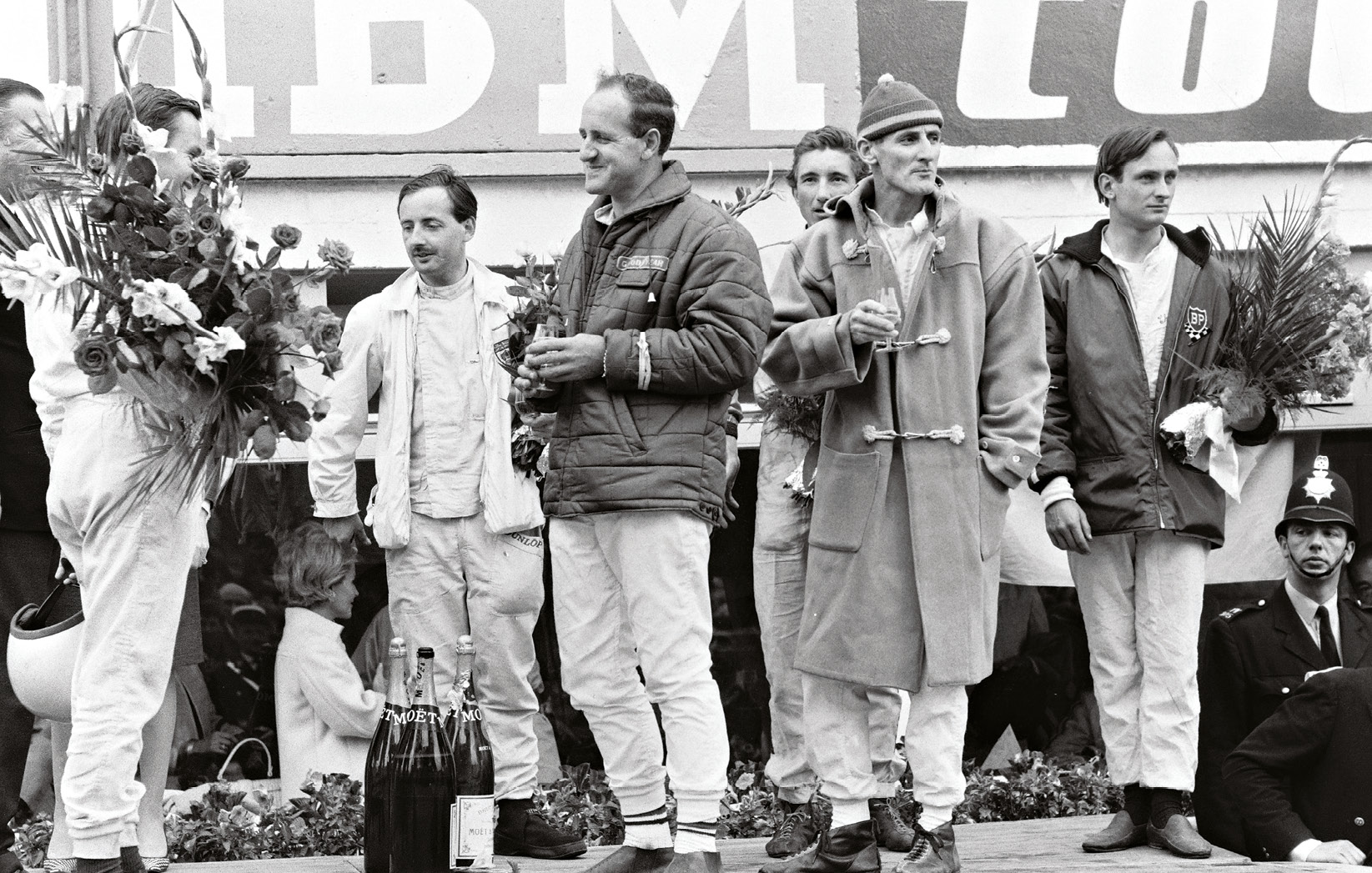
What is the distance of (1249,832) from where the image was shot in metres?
5.65

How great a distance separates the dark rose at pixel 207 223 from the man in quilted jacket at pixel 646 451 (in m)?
0.98

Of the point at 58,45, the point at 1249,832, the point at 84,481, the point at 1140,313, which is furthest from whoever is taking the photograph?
the point at 58,45

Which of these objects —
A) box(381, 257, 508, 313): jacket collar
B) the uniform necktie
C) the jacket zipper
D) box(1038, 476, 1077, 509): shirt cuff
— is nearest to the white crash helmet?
box(381, 257, 508, 313): jacket collar

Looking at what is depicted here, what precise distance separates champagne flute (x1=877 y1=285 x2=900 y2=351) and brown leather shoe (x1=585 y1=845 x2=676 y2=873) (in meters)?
1.68

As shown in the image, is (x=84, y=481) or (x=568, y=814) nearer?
(x=84, y=481)

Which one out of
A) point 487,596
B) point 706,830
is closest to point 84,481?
point 487,596

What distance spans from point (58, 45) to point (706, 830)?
476cm

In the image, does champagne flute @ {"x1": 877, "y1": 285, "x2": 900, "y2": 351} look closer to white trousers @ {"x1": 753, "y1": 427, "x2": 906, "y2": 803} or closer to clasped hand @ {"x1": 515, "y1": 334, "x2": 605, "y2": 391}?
clasped hand @ {"x1": 515, "y1": 334, "x2": 605, "y2": 391}

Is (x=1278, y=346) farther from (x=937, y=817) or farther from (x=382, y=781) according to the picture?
(x=382, y=781)

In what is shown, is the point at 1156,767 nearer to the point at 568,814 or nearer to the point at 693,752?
the point at 693,752

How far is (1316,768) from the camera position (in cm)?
574

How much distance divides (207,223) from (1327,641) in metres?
4.25

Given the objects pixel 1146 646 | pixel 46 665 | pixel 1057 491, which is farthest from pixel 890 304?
pixel 46 665

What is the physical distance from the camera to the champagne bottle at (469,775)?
16.7ft
